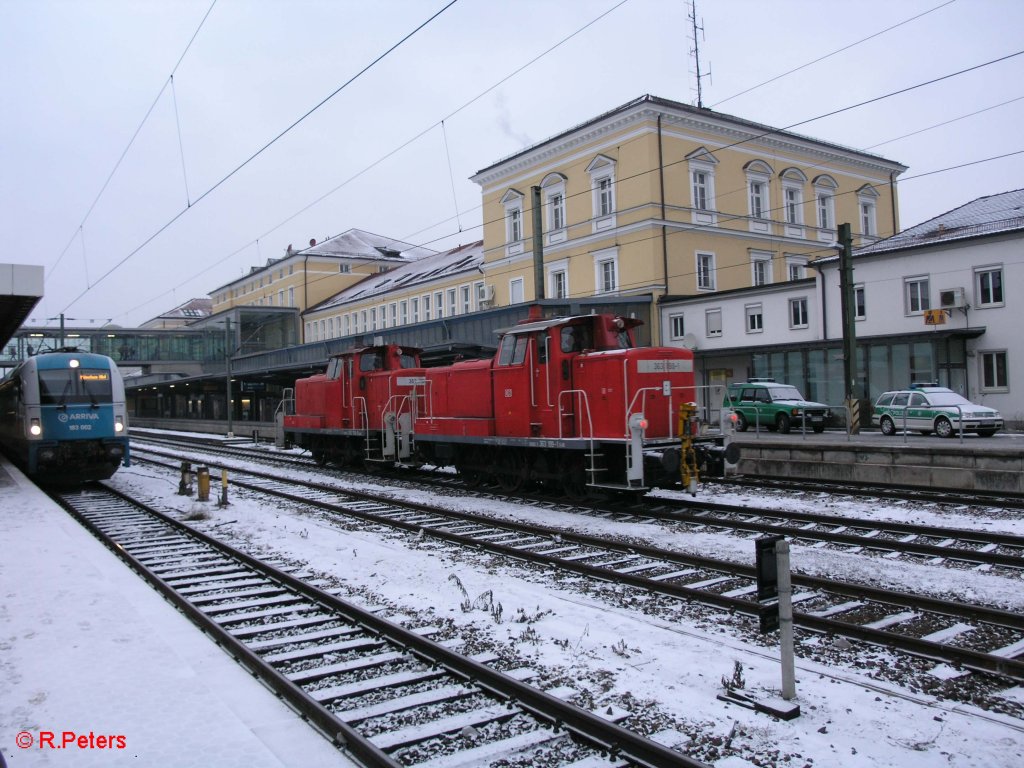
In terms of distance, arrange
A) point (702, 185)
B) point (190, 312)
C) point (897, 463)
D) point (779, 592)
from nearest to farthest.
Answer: point (779, 592) < point (897, 463) < point (702, 185) < point (190, 312)

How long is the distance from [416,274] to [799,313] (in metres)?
30.8

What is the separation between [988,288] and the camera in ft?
83.4

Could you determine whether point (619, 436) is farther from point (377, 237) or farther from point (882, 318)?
point (377, 237)

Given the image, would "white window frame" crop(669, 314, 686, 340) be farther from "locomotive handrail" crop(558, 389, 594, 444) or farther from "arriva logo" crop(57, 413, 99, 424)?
"arriva logo" crop(57, 413, 99, 424)

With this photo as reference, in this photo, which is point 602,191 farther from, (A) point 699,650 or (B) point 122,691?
(B) point 122,691

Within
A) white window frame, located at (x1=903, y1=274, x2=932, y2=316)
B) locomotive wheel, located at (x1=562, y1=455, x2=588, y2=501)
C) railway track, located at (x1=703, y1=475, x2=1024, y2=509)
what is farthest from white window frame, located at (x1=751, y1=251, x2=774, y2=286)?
locomotive wheel, located at (x1=562, y1=455, x2=588, y2=501)

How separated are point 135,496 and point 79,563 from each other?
332 inches

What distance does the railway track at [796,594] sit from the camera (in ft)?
19.0

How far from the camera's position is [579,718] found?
4520 mm

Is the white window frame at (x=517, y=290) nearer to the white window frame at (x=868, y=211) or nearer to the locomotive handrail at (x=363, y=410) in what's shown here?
the white window frame at (x=868, y=211)

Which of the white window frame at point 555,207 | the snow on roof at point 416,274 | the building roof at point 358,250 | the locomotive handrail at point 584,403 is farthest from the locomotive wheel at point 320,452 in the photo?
the building roof at point 358,250

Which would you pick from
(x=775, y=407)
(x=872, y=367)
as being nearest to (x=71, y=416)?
(x=775, y=407)

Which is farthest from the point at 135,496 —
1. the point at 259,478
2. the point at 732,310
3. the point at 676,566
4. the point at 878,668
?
the point at 732,310

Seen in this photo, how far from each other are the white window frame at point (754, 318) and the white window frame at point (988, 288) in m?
7.88
